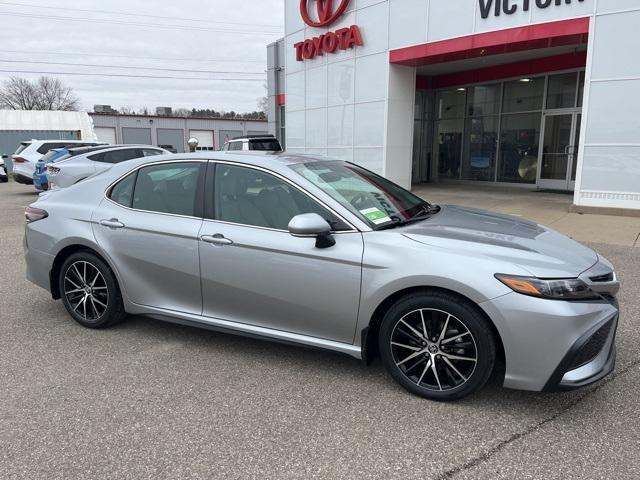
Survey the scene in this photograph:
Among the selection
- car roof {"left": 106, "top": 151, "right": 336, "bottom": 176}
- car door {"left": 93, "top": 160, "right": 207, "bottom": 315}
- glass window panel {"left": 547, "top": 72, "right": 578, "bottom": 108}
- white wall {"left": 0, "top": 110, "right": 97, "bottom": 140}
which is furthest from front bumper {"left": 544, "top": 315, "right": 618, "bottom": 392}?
white wall {"left": 0, "top": 110, "right": 97, "bottom": 140}

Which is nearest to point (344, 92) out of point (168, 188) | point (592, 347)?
point (168, 188)

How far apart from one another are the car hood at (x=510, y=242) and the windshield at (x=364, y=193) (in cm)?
20

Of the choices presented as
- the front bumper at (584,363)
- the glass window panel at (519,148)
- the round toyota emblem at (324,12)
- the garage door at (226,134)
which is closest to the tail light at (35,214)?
the front bumper at (584,363)

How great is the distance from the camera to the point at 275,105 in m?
23.7

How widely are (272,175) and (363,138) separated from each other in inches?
489

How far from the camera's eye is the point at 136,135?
165 ft

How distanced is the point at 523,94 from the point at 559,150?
2.28 metres

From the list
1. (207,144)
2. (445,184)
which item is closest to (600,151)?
(445,184)

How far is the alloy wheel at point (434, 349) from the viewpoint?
10.2ft

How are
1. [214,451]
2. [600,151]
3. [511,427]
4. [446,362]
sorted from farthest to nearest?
[600,151], [446,362], [511,427], [214,451]

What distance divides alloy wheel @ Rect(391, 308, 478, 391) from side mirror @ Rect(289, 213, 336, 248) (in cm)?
70

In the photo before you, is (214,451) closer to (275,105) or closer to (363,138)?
(363,138)

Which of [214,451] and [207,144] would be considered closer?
[214,451]

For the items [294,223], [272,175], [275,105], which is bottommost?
[294,223]
